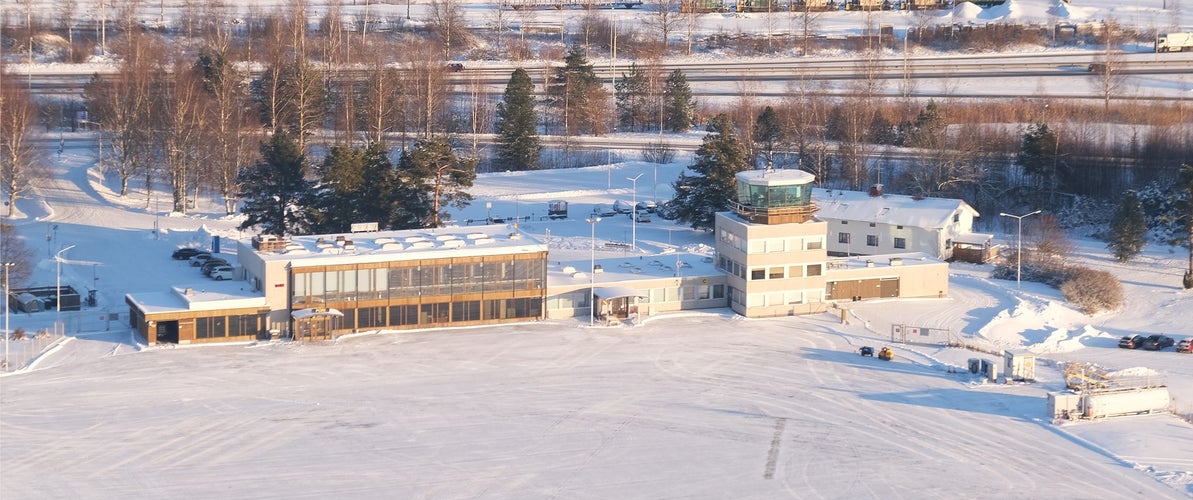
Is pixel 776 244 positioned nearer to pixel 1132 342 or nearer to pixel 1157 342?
pixel 1132 342

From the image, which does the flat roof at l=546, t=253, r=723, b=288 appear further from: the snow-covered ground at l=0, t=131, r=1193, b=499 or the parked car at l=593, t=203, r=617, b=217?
the parked car at l=593, t=203, r=617, b=217

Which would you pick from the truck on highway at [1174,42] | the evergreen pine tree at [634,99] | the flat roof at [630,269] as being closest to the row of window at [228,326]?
the flat roof at [630,269]

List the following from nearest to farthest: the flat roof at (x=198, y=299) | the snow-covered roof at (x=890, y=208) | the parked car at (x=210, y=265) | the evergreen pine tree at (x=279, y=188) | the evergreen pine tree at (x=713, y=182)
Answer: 1. the flat roof at (x=198, y=299)
2. the parked car at (x=210, y=265)
3. the evergreen pine tree at (x=279, y=188)
4. the snow-covered roof at (x=890, y=208)
5. the evergreen pine tree at (x=713, y=182)

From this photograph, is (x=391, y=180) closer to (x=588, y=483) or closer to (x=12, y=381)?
(x=12, y=381)

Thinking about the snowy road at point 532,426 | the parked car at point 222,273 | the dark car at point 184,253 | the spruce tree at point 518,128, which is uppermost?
the spruce tree at point 518,128

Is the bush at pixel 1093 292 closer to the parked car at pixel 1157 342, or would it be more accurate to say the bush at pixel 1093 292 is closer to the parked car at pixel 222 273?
the parked car at pixel 1157 342

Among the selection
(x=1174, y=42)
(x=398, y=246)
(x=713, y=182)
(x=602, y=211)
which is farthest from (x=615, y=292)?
(x=1174, y=42)
